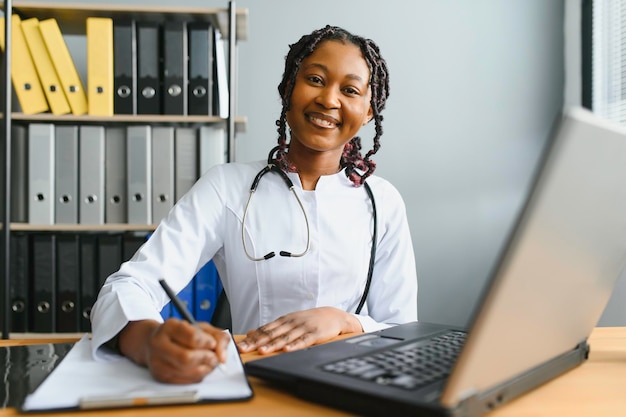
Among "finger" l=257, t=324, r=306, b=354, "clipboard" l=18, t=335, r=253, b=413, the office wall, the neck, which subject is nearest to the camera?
"clipboard" l=18, t=335, r=253, b=413

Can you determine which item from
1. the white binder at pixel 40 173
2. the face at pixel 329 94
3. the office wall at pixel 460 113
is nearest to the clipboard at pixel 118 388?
the face at pixel 329 94

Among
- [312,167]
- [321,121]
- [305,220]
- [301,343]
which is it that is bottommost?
[301,343]

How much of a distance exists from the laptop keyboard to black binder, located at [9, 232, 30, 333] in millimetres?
1677

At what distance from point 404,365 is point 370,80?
914 mm

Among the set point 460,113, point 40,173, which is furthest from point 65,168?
point 460,113

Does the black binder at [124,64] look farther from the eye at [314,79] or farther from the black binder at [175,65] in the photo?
the eye at [314,79]

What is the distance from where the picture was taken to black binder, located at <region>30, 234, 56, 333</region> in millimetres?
1956

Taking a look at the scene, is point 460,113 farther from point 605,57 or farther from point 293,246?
point 293,246

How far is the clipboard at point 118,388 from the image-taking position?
529 millimetres

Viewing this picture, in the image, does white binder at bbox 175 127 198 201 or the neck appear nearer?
the neck

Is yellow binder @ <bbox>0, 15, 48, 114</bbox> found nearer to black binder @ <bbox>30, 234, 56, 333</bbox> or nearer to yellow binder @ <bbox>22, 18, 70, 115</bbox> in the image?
yellow binder @ <bbox>22, 18, 70, 115</bbox>

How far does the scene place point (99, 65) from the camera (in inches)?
77.2

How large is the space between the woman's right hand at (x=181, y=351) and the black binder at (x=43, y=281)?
1.47m

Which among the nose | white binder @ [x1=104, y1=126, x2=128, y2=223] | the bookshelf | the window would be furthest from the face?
the window
